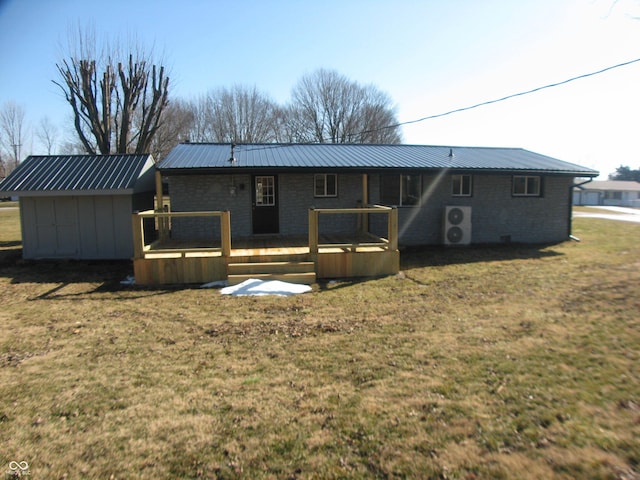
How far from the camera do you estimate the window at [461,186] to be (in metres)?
12.5

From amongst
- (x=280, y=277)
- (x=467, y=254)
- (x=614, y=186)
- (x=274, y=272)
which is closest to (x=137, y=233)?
(x=274, y=272)

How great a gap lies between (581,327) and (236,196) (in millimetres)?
8421

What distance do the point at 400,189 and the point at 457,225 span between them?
193 centimetres

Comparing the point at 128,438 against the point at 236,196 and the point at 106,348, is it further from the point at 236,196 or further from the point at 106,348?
the point at 236,196

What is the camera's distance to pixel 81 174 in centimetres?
1095

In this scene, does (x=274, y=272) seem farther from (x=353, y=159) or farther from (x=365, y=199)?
(x=353, y=159)

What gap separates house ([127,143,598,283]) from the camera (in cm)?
1058

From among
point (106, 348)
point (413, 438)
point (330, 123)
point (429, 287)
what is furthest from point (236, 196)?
point (330, 123)

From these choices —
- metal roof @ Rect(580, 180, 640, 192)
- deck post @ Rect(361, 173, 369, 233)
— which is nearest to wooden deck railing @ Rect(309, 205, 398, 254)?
deck post @ Rect(361, 173, 369, 233)

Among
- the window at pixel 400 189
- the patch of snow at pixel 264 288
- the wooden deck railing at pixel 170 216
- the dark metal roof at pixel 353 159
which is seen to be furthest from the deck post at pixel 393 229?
the wooden deck railing at pixel 170 216

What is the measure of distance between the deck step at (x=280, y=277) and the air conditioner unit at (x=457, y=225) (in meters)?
5.32

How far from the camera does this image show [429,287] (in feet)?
25.9

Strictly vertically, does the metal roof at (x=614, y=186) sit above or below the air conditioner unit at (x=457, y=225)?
above
